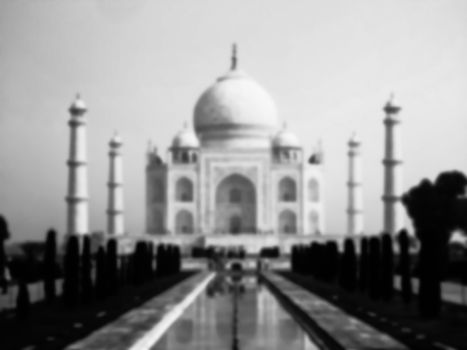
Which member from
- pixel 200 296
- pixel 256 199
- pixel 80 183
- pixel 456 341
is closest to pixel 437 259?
pixel 456 341

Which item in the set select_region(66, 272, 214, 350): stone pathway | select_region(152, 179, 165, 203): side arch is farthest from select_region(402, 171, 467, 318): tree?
select_region(66, 272, 214, 350): stone pathway

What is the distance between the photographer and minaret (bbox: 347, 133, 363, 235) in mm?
39625

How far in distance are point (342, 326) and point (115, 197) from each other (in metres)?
28.0

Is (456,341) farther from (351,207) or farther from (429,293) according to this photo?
(351,207)

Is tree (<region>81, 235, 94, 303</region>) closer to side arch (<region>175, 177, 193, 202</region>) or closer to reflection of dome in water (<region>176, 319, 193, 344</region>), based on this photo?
reflection of dome in water (<region>176, 319, 193, 344</region>)

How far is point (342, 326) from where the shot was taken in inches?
405

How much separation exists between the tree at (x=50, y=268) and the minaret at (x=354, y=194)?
26.0 m

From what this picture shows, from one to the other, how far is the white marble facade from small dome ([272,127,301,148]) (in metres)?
0.10

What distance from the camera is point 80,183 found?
33750mm

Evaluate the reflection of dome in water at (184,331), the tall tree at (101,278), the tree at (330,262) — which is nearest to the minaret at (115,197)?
the tree at (330,262)

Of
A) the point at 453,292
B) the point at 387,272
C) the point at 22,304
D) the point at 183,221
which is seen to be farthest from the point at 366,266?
the point at 183,221

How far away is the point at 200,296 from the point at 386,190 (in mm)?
20320

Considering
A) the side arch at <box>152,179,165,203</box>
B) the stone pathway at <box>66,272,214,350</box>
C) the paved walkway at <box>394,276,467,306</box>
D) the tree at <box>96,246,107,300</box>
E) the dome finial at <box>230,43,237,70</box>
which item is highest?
the dome finial at <box>230,43,237,70</box>

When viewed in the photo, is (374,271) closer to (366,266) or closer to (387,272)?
(387,272)
